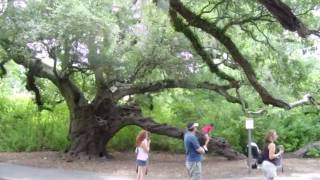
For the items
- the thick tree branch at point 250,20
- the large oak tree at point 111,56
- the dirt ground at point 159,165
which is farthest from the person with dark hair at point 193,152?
the dirt ground at point 159,165

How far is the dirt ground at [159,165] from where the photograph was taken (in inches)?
719

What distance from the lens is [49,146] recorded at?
2702 centimetres

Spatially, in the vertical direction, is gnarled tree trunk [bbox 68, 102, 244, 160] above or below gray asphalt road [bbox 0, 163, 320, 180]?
above

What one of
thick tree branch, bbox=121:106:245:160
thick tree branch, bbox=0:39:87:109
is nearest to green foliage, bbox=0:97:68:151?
thick tree branch, bbox=0:39:87:109

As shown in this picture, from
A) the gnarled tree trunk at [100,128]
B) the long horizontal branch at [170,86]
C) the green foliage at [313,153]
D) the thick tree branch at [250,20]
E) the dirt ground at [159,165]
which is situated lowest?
the dirt ground at [159,165]

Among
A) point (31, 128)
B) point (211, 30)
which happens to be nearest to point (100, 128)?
point (31, 128)

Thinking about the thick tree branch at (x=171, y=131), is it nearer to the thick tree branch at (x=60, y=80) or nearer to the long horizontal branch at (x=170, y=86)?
the long horizontal branch at (x=170, y=86)

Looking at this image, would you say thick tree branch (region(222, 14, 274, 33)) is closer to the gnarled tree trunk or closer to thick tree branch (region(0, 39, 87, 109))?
the gnarled tree trunk

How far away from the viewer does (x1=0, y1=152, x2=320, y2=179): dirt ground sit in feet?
59.9

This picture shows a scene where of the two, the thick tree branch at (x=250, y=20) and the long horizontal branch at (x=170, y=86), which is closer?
the thick tree branch at (x=250, y=20)

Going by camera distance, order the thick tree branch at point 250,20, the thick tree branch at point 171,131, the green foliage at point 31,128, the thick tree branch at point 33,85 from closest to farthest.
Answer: the thick tree branch at point 250,20 < the thick tree branch at point 33,85 < the thick tree branch at point 171,131 < the green foliage at point 31,128

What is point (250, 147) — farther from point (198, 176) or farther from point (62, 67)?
point (62, 67)

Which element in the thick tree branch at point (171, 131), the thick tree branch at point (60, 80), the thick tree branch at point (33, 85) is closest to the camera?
the thick tree branch at point (60, 80)

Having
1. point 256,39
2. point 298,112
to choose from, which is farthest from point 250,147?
point 298,112
